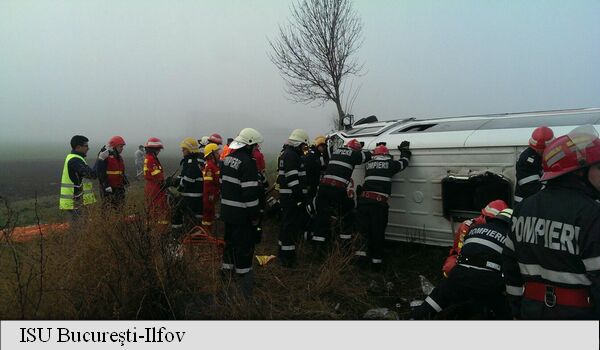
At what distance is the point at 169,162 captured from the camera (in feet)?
42.3

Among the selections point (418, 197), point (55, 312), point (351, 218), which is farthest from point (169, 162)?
point (55, 312)

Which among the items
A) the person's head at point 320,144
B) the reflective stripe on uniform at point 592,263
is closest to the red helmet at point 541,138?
the reflective stripe on uniform at point 592,263

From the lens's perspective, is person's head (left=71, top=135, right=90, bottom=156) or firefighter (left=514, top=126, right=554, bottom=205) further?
person's head (left=71, top=135, right=90, bottom=156)

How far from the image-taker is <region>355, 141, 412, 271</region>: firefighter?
5.13m

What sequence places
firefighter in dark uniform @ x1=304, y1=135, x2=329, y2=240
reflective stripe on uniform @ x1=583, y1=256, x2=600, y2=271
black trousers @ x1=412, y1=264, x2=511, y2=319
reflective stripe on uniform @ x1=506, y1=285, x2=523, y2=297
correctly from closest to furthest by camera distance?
reflective stripe on uniform @ x1=583, y1=256, x2=600, y2=271, reflective stripe on uniform @ x1=506, y1=285, x2=523, y2=297, black trousers @ x1=412, y1=264, x2=511, y2=319, firefighter in dark uniform @ x1=304, y1=135, x2=329, y2=240

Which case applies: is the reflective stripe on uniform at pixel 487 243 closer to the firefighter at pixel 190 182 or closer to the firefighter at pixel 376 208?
the firefighter at pixel 376 208

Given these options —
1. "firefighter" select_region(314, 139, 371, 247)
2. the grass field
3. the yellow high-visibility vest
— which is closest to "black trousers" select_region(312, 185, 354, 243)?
"firefighter" select_region(314, 139, 371, 247)

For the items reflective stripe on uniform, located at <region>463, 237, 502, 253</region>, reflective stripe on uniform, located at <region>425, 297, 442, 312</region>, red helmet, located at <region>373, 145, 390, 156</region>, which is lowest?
reflective stripe on uniform, located at <region>425, 297, 442, 312</region>

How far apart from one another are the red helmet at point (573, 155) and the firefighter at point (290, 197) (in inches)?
142

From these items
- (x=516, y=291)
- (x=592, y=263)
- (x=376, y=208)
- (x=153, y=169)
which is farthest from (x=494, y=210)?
(x=153, y=169)

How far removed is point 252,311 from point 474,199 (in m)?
3.14

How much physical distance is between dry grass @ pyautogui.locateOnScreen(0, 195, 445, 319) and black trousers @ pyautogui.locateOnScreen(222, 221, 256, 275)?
220 millimetres

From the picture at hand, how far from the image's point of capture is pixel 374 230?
5.16m

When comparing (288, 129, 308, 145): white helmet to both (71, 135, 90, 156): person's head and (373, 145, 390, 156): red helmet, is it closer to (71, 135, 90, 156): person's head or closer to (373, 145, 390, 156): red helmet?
(373, 145, 390, 156): red helmet
